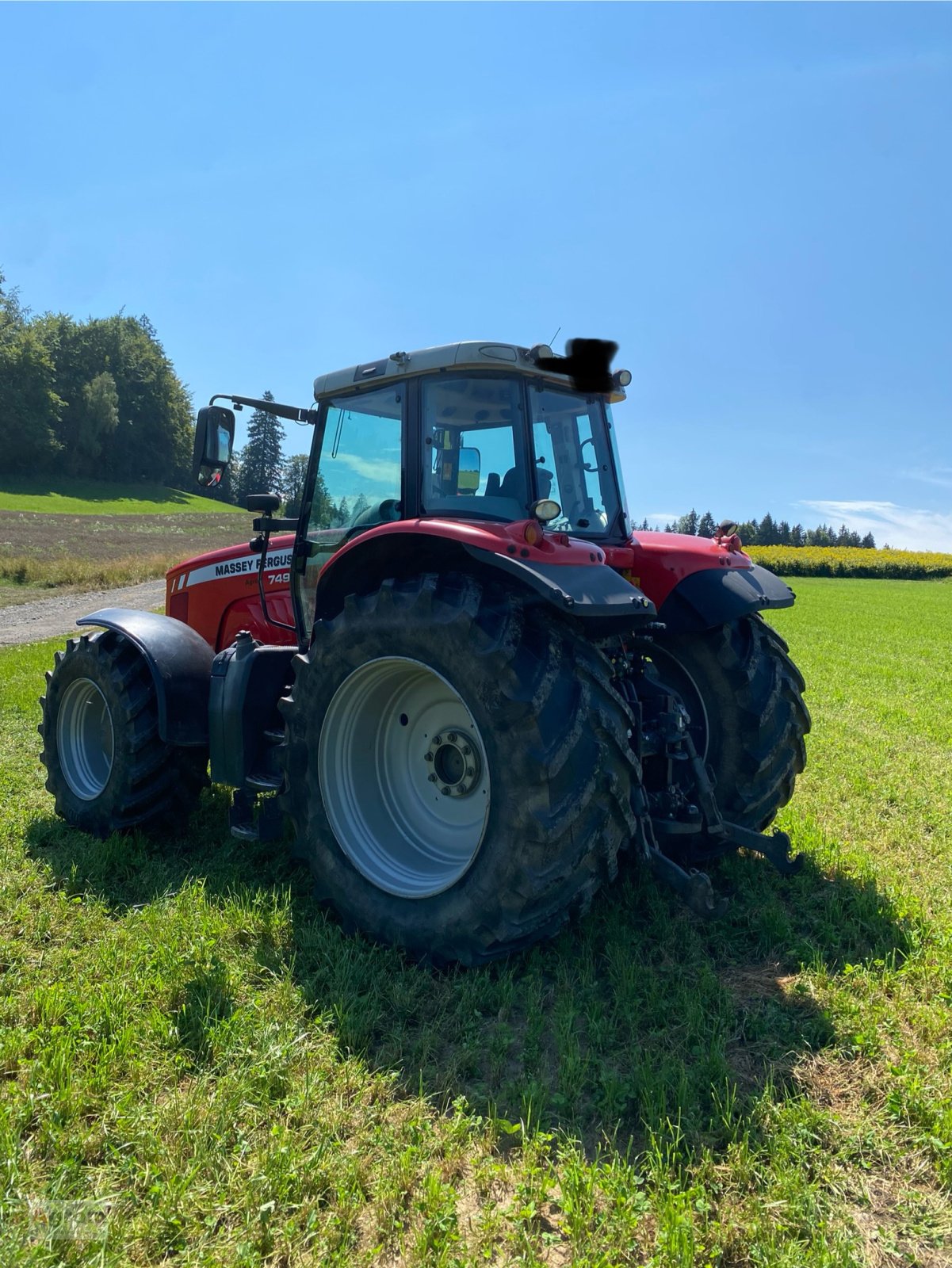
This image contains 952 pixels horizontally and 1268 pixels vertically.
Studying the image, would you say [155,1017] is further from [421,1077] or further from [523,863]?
[523,863]

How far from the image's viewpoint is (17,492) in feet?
174

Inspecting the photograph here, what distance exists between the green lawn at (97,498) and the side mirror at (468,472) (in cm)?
4403

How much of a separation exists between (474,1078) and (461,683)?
1.29 m

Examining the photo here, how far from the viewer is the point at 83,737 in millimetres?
4934

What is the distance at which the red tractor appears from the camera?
2943 mm

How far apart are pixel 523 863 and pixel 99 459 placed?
7239 cm

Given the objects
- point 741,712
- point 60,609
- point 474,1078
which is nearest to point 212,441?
point 741,712

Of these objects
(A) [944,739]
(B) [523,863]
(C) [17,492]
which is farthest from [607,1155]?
(C) [17,492]

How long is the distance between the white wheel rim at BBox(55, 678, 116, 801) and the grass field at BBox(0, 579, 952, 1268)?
0.68m

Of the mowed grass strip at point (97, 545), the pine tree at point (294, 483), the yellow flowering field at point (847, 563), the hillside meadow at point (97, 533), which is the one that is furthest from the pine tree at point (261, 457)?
the pine tree at point (294, 483)

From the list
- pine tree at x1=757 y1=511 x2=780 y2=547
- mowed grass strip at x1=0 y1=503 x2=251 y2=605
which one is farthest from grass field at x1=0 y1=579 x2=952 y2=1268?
pine tree at x1=757 y1=511 x2=780 y2=547

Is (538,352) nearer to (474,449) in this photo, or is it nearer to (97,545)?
(474,449)

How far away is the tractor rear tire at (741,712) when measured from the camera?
13.0 feet

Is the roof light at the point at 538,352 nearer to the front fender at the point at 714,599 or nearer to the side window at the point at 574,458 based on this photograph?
the side window at the point at 574,458
